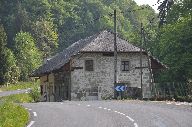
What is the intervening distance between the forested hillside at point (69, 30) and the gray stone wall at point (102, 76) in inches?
224

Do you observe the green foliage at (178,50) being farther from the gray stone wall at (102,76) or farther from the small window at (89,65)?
the small window at (89,65)

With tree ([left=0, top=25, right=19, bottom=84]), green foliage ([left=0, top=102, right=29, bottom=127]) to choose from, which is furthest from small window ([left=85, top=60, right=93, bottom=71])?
tree ([left=0, top=25, right=19, bottom=84])

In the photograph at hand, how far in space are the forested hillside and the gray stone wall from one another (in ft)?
18.7

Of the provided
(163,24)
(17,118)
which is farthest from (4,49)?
(17,118)

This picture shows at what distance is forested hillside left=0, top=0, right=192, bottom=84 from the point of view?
184 feet

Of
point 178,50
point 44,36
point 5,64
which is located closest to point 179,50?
point 178,50

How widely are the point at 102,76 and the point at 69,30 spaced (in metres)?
82.3

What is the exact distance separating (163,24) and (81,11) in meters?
76.2

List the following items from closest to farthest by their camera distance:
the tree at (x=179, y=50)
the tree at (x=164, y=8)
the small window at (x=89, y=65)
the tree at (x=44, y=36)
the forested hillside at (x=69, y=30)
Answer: the small window at (x=89, y=65) < the tree at (x=179, y=50) < the forested hillside at (x=69, y=30) < the tree at (x=164, y=8) < the tree at (x=44, y=36)

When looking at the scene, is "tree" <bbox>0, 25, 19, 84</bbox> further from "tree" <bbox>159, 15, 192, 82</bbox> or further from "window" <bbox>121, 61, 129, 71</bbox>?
"window" <bbox>121, 61, 129, 71</bbox>

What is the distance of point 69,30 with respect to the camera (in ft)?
427

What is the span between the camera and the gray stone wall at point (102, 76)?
157 feet

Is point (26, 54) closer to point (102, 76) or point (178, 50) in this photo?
point (178, 50)

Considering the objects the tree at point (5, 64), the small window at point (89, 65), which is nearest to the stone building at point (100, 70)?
the small window at point (89, 65)
